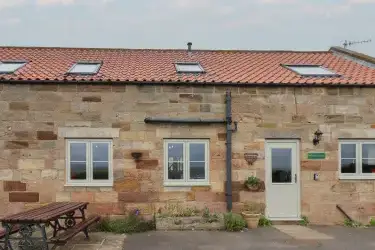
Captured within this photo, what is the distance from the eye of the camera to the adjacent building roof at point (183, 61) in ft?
38.6

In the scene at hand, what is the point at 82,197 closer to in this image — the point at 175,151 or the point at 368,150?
the point at 175,151

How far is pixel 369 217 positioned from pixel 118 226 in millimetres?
6042

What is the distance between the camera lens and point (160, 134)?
37.5 ft

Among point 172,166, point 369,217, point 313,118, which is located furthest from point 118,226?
point 369,217

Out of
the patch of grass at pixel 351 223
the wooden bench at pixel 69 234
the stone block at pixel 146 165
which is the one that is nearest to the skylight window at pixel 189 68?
the stone block at pixel 146 165

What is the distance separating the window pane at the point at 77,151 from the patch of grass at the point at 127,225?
1560 mm

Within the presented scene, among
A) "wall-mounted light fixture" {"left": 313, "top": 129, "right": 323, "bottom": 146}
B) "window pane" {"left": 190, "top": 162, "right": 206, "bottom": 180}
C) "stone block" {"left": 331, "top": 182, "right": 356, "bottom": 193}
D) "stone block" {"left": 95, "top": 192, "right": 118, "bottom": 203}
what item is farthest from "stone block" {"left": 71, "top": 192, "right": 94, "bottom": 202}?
"stone block" {"left": 331, "top": 182, "right": 356, "bottom": 193}

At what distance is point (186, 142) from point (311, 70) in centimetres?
442

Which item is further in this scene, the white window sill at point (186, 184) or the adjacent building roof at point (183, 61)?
the adjacent building roof at point (183, 61)

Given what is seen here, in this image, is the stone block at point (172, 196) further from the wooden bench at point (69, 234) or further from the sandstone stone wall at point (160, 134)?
the wooden bench at point (69, 234)

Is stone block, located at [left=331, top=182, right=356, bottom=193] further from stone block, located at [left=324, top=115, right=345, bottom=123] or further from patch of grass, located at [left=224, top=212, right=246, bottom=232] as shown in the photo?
patch of grass, located at [left=224, top=212, right=246, bottom=232]

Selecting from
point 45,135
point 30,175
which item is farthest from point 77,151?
point 30,175

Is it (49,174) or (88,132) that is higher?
(88,132)

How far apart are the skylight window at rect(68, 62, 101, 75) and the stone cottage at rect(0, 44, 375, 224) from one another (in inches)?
6.9
